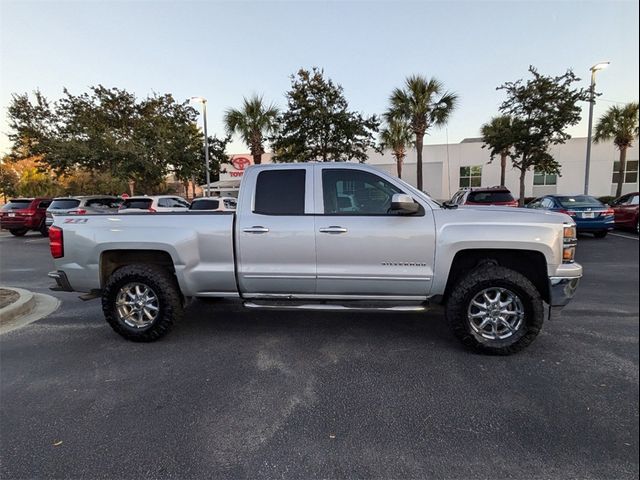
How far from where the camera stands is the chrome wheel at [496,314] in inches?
151

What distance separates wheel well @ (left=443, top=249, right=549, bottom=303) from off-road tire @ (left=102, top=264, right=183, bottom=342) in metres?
3.07

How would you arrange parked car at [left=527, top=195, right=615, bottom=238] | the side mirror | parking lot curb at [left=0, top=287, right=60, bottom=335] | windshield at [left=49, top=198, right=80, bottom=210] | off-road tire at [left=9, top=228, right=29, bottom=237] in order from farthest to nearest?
off-road tire at [left=9, top=228, right=29, bottom=237]
windshield at [left=49, top=198, right=80, bottom=210]
parked car at [left=527, top=195, right=615, bottom=238]
parking lot curb at [left=0, top=287, right=60, bottom=335]
the side mirror

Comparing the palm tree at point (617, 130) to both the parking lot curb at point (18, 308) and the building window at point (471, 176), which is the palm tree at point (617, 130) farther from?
the parking lot curb at point (18, 308)

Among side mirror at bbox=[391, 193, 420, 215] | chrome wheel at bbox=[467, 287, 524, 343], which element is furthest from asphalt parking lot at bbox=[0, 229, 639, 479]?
side mirror at bbox=[391, 193, 420, 215]

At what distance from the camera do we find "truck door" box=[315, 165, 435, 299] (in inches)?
155

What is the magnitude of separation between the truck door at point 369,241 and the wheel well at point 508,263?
388 millimetres

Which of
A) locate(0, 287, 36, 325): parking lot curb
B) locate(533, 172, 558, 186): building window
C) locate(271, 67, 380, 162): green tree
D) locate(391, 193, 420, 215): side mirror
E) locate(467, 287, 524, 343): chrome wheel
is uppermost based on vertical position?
locate(271, 67, 380, 162): green tree

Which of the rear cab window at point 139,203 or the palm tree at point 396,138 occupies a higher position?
the palm tree at point 396,138

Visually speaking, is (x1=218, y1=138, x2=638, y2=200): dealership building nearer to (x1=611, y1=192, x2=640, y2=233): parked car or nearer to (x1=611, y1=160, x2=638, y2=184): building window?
(x1=611, y1=160, x2=638, y2=184): building window

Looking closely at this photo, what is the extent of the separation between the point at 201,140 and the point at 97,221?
65.7 feet

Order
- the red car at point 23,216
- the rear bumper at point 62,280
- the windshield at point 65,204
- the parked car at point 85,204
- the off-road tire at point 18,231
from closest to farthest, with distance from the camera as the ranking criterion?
the rear bumper at point 62,280 → the parked car at point 85,204 → the windshield at point 65,204 → the red car at point 23,216 → the off-road tire at point 18,231

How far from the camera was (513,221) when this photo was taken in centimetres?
380

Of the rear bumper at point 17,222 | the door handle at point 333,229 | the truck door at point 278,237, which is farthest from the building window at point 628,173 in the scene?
the rear bumper at point 17,222

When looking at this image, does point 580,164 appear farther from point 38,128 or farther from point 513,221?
point 38,128
